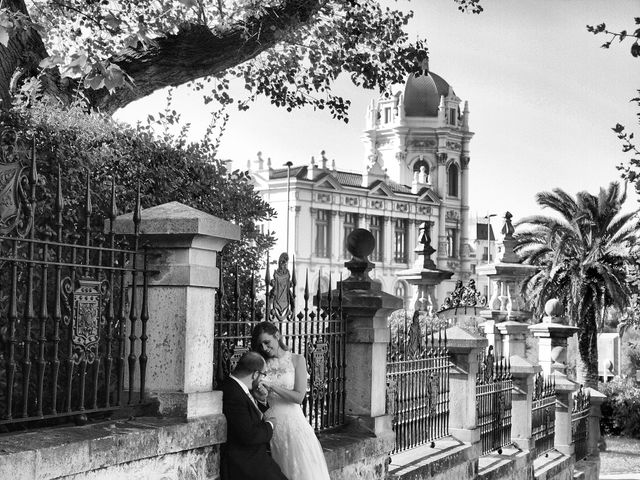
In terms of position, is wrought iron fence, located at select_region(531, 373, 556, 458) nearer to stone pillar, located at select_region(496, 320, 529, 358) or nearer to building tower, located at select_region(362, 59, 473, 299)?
stone pillar, located at select_region(496, 320, 529, 358)

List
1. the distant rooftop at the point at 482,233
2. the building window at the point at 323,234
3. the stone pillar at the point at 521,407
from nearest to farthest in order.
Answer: the stone pillar at the point at 521,407
the building window at the point at 323,234
the distant rooftop at the point at 482,233

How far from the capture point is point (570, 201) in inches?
1194

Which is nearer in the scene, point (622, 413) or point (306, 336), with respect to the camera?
point (306, 336)

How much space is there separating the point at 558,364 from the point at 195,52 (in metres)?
10.2

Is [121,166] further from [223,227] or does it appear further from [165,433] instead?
[165,433]

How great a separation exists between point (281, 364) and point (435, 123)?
272ft

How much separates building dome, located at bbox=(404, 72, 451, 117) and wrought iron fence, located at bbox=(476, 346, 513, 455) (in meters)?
75.9

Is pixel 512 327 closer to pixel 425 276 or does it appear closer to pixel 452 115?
pixel 425 276

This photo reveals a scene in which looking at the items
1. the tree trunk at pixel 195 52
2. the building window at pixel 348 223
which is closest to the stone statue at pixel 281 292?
the tree trunk at pixel 195 52

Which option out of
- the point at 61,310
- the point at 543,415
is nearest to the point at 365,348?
the point at 61,310

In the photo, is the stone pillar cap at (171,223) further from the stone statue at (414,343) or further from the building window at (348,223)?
the building window at (348,223)

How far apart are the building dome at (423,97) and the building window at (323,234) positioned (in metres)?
21.6

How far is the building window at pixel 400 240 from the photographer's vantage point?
79562 millimetres

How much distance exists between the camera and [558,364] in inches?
760
